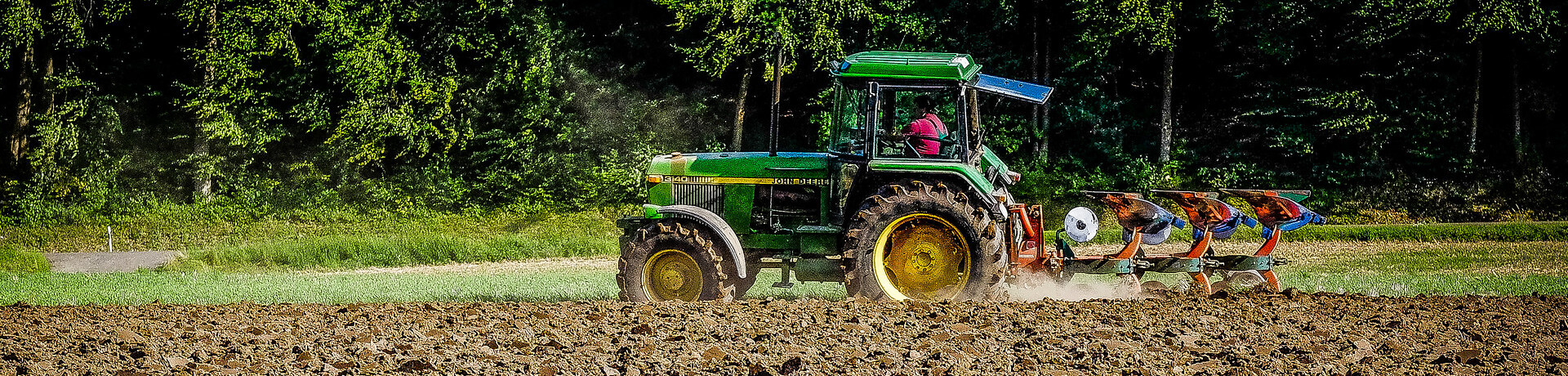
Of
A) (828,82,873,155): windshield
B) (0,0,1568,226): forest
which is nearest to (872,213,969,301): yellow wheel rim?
(828,82,873,155): windshield

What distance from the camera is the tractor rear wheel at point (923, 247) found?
9.12 metres

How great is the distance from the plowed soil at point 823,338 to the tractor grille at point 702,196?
1.16 meters

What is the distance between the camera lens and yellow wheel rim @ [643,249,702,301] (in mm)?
9508

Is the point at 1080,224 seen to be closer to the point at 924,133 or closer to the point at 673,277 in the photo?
the point at 924,133

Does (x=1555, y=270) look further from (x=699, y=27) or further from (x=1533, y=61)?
(x=699, y=27)

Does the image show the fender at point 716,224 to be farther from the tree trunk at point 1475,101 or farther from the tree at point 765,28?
the tree trunk at point 1475,101

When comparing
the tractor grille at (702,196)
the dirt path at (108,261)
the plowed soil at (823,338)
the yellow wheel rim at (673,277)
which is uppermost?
the tractor grille at (702,196)

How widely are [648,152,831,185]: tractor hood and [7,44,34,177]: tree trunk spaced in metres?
19.1

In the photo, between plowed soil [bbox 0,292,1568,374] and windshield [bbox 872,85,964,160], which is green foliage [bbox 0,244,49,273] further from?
windshield [bbox 872,85,964,160]

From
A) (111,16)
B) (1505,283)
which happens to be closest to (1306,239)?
(1505,283)

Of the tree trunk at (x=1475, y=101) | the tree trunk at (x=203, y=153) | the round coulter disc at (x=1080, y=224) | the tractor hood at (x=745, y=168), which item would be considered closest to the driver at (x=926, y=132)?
the tractor hood at (x=745, y=168)

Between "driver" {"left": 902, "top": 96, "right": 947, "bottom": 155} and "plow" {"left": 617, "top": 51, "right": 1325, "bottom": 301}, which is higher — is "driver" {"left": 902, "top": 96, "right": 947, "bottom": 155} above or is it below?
above

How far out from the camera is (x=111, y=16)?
2195 cm

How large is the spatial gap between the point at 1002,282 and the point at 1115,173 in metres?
14.9
